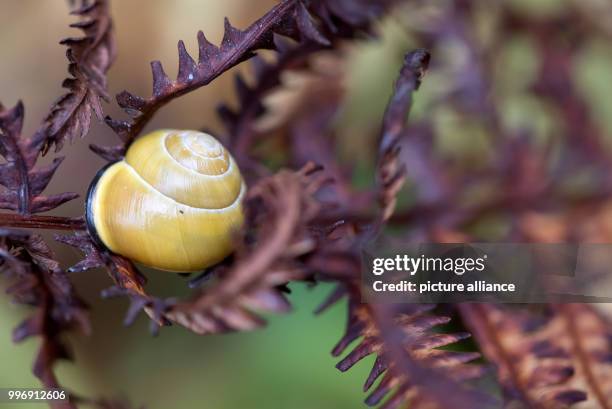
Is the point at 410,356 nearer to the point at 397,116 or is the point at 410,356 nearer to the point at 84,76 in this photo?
the point at 397,116

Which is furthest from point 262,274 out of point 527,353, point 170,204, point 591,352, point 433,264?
point 591,352

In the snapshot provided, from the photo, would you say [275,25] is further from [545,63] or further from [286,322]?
[545,63]

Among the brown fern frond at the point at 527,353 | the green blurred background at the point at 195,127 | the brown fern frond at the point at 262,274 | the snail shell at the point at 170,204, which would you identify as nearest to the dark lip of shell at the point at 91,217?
the snail shell at the point at 170,204

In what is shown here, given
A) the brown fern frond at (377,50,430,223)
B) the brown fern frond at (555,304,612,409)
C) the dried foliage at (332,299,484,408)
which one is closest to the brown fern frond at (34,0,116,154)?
the brown fern frond at (377,50,430,223)

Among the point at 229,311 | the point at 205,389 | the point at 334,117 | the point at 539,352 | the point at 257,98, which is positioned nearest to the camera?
the point at 229,311

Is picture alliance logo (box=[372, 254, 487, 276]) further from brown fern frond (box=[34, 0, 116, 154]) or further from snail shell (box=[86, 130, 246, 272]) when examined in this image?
brown fern frond (box=[34, 0, 116, 154])

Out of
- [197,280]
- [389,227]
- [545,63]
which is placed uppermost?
[545,63]

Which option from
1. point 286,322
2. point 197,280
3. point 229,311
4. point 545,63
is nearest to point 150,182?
point 197,280

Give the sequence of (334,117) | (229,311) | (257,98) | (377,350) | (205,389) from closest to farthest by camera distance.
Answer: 1. (229,311)
2. (377,350)
3. (257,98)
4. (205,389)
5. (334,117)
